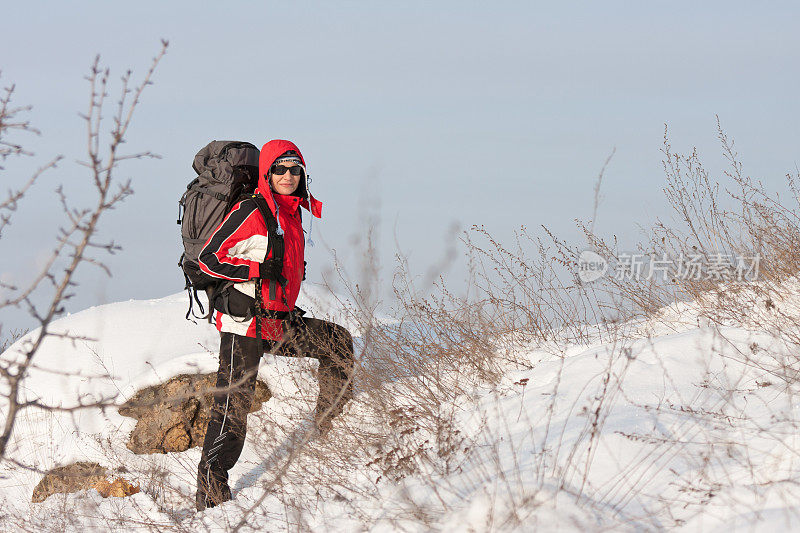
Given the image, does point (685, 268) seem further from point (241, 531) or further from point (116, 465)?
point (116, 465)

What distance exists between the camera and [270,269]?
466 cm

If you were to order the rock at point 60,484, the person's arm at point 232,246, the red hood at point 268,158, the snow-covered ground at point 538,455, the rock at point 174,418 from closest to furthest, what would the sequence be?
1. the snow-covered ground at point 538,455
2. the person's arm at point 232,246
3. the red hood at point 268,158
4. the rock at point 60,484
5. the rock at point 174,418

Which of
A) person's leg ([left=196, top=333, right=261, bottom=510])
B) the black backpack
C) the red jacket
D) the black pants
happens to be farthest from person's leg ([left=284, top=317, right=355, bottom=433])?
the black backpack

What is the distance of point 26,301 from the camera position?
207 centimetres

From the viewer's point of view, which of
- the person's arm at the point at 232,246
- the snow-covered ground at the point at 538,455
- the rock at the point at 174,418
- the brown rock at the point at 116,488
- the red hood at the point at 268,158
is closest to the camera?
the snow-covered ground at the point at 538,455

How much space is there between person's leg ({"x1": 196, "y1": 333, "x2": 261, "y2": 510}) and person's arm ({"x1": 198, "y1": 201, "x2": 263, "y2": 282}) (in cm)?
47

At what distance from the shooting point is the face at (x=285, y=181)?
491cm

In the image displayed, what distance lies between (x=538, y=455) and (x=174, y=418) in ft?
12.5

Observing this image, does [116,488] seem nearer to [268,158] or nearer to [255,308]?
[255,308]

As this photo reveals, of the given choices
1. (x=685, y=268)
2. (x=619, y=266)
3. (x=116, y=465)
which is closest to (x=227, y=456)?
(x=116, y=465)

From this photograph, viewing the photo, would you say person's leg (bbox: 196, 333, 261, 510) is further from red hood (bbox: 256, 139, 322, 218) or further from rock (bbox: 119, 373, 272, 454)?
rock (bbox: 119, 373, 272, 454)

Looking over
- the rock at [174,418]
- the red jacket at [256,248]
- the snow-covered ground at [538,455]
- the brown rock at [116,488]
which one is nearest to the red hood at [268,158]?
the red jacket at [256,248]

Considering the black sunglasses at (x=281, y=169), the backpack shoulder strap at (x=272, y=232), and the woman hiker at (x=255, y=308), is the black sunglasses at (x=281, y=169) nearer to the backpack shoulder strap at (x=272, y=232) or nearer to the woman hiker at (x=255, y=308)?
the woman hiker at (x=255, y=308)

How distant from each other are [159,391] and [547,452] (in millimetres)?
3969
